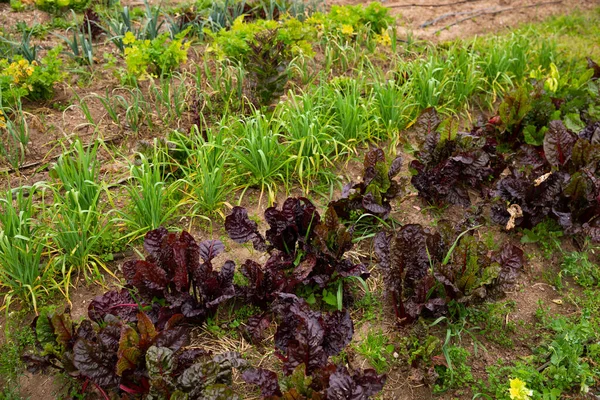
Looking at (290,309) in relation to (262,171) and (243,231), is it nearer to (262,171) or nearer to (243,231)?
(243,231)

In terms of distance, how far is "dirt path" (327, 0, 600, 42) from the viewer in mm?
6770

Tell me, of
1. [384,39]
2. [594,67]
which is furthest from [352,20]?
[594,67]

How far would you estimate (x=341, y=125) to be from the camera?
4.59 meters

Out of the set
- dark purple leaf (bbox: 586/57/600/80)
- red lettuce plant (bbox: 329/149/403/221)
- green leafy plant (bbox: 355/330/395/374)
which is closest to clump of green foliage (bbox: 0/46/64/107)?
red lettuce plant (bbox: 329/149/403/221)

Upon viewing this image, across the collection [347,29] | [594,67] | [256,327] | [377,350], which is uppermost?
[347,29]

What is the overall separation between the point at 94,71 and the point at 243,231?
2.83 metres

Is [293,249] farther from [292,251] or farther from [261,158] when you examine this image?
[261,158]

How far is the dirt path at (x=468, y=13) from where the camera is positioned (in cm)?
677

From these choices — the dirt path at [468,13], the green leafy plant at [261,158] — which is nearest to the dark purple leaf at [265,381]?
the green leafy plant at [261,158]

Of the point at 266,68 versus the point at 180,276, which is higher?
the point at 266,68

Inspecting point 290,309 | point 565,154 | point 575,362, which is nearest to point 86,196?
point 290,309

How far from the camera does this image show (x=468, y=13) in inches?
283

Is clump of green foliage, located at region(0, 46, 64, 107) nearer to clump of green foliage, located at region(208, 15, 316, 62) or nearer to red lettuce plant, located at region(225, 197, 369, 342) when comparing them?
clump of green foliage, located at region(208, 15, 316, 62)

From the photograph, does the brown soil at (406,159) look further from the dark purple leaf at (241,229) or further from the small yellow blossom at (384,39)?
the small yellow blossom at (384,39)
